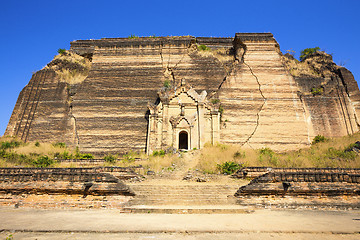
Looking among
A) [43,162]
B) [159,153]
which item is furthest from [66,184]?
[159,153]

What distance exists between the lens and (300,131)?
22641 mm

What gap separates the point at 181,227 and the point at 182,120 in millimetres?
15667

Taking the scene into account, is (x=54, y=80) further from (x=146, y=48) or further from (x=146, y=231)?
(x=146, y=231)

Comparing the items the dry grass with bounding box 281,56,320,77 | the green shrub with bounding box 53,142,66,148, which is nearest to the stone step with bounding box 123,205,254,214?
the green shrub with bounding box 53,142,66,148

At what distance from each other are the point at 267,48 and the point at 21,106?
27.7 m

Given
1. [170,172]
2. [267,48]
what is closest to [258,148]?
[170,172]

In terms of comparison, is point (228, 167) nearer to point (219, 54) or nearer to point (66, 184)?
point (66, 184)

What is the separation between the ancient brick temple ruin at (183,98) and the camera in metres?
21.6

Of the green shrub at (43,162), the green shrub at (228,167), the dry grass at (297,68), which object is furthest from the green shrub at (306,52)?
the green shrub at (43,162)

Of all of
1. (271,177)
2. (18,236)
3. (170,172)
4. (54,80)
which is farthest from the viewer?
(54,80)

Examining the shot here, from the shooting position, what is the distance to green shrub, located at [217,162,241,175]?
14526mm

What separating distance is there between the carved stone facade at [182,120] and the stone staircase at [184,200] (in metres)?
9.87

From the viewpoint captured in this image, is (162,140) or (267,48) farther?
(267,48)

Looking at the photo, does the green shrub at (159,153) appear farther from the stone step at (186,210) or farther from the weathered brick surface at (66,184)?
the stone step at (186,210)
